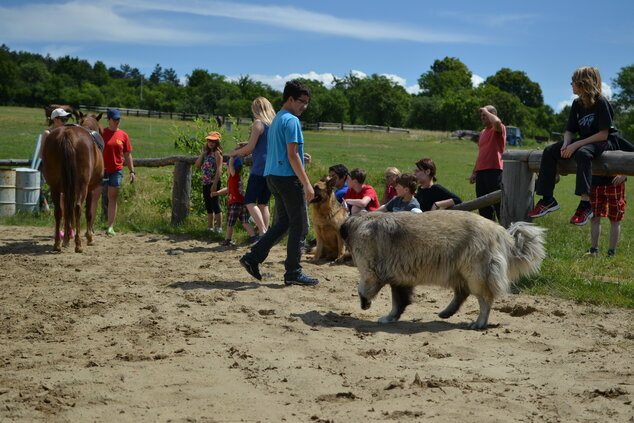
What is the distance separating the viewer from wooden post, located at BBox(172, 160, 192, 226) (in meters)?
11.4

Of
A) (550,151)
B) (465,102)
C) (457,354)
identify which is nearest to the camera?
(457,354)

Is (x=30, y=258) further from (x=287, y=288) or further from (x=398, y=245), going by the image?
(x=398, y=245)

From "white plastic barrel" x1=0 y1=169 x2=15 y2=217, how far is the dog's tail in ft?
32.8

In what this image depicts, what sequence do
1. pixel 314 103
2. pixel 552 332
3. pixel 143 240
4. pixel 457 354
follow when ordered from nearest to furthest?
pixel 457 354 → pixel 552 332 → pixel 143 240 → pixel 314 103

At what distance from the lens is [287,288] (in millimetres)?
7176

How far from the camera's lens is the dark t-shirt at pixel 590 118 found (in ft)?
22.4

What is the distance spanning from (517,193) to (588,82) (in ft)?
4.64

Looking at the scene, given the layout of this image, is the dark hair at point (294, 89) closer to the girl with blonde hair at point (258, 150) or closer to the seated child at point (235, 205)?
the girl with blonde hair at point (258, 150)

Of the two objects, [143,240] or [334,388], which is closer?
[334,388]

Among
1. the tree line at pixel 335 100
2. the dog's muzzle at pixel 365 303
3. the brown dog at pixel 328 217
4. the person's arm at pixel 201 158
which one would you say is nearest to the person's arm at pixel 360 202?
the brown dog at pixel 328 217

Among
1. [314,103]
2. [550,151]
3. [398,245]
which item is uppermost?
[314,103]

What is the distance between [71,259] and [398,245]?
4814 mm

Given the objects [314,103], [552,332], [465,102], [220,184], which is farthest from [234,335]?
[465,102]

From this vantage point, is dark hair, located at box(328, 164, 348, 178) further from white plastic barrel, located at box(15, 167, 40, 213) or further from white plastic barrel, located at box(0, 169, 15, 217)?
white plastic barrel, located at box(0, 169, 15, 217)
